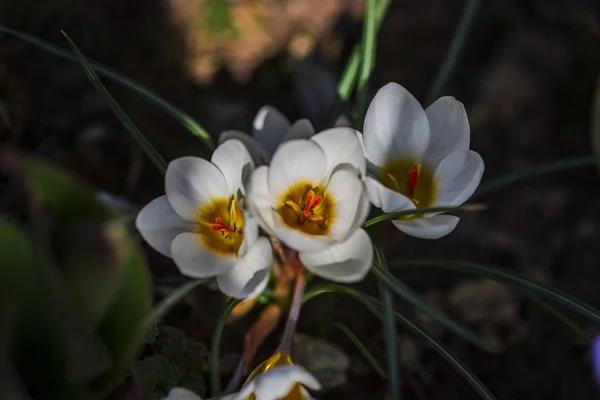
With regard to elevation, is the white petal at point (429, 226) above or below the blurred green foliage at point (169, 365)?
above

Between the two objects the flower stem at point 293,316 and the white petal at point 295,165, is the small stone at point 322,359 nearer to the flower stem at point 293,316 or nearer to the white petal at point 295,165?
the flower stem at point 293,316

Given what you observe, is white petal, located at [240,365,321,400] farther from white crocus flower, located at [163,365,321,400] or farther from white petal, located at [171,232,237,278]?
white petal, located at [171,232,237,278]

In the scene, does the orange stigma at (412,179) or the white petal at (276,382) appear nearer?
the white petal at (276,382)

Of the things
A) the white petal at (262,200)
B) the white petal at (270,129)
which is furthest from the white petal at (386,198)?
the white petal at (270,129)

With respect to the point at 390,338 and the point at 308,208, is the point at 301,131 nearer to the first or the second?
the point at 308,208

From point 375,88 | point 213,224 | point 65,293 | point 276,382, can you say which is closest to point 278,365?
point 276,382

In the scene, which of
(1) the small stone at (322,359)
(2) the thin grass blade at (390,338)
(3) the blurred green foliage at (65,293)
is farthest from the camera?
(1) the small stone at (322,359)

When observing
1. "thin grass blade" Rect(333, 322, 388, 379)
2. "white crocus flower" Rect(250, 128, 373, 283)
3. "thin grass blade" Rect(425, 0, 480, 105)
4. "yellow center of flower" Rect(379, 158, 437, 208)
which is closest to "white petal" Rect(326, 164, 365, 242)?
"white crocus flower" Rect(250, 128, 373, 283)

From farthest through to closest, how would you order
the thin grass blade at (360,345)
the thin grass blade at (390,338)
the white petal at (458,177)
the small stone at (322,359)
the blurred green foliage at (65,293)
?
1. the small stone at (322,359)
2. the thin grass blade at (360,345)
3. the white petal at (458,177)
4. the thin grass blade at (390,338)
5. the blurred green foliage at (65,293)
